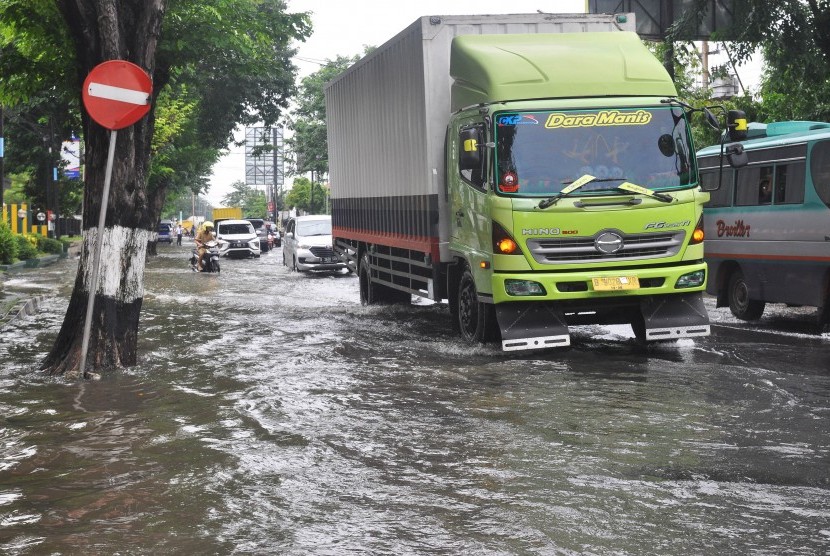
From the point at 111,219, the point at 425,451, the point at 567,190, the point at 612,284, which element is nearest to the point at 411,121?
the point at 567,190

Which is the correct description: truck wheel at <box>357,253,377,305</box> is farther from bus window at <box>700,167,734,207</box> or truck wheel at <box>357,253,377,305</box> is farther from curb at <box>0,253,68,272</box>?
curb at <box>0,253,68,272</box>

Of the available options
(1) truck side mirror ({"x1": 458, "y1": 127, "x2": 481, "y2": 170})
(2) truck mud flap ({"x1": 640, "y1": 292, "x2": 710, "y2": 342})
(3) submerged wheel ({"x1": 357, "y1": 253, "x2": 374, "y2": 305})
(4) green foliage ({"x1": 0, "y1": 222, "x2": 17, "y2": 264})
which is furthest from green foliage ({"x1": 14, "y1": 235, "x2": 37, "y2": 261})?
(2) truck mud flap ({"x1": 640, "y1": 292, "x2": 710, "y2": 342})

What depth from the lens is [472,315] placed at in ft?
42.0

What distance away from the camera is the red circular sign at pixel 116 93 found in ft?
34.8

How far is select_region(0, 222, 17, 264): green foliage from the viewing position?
111 feet

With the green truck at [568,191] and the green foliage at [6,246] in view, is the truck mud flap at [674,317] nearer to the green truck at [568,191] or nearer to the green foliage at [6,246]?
the green truck at [568,191]

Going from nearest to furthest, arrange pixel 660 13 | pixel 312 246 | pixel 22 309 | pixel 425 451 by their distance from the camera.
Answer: pixel 425 451
pixel 22 309
pixel 312 246
pixel 660 13

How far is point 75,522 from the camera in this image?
5.81 meters

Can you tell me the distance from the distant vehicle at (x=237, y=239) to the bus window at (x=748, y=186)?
30.9 metres

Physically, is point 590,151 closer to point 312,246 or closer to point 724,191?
point 724,191

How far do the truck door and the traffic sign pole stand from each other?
3.22 metres

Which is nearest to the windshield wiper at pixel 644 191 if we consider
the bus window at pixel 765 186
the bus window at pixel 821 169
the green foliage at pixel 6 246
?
the bus window at pixel 821 169

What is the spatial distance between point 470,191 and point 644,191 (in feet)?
6.10

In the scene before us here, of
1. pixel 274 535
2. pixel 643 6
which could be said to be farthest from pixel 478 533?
pixel 643 6
